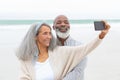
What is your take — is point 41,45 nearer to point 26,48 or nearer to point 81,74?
point 26,48

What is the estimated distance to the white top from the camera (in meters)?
3.90

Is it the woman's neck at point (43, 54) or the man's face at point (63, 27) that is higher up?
the man's face at point (63, 27)

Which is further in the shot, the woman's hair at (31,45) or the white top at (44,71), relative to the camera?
the woman's hair at (31,45)

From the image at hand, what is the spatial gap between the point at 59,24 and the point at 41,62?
16.5 inches

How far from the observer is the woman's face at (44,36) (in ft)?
13.0

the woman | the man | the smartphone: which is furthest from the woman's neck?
the smartphone

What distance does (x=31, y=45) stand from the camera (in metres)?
4.04

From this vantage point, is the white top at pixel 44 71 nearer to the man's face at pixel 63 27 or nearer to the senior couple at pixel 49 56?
the senior couple at pixel 49 56

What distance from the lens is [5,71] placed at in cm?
801

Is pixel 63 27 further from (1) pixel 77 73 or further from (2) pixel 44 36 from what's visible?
(1) pixel 77 73

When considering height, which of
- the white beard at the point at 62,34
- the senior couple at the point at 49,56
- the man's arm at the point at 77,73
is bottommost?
the man's arm at the point at 77,73

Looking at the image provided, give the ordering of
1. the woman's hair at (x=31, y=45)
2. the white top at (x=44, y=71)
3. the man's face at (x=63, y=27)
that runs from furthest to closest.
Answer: the man's face at (x=63, y=27)
the woman's hair at (x=31, y=45)
the white top at (x=44, y=71)

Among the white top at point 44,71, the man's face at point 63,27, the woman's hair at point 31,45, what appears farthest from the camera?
the man's face at point 63,27

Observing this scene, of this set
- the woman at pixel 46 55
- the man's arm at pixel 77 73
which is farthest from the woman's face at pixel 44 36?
the man's arm at pixel 77 73
